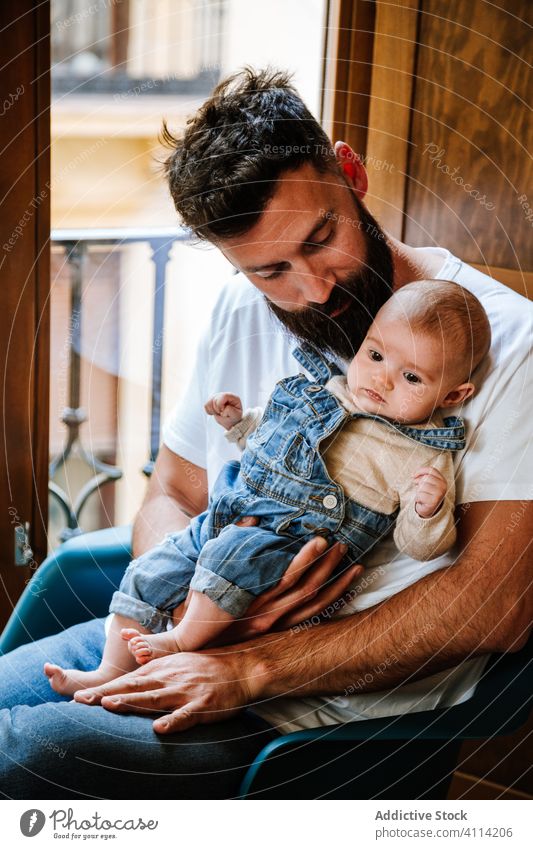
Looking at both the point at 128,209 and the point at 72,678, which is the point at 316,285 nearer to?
the point at 128,209

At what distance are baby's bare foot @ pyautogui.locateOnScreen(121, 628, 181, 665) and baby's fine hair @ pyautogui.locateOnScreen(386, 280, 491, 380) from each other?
1.30ft

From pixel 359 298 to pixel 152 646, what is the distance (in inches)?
16.4

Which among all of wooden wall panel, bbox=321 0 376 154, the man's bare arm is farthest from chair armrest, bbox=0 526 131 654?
wooden wall panel, bbox=321 0 376 154

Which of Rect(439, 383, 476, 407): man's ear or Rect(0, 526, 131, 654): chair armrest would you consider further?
Rect(0, 526, 131, 654): chair armrest

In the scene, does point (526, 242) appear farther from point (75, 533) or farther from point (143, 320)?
point (75, 533)

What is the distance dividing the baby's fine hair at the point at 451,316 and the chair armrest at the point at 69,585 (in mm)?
467

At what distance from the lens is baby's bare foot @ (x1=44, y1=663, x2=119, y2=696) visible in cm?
106

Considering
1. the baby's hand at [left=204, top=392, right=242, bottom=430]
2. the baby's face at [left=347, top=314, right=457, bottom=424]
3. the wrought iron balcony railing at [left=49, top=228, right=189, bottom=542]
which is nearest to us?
the baby's face at [left=347, top=314, right=457, bottom=424]

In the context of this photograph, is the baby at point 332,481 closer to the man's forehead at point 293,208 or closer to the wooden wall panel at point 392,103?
the man's forehead at point 293,208

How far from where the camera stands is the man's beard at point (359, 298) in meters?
1.05

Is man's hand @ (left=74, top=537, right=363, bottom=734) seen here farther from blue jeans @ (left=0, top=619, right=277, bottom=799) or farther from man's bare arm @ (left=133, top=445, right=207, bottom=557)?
man's bare arm @ (left=133, top=445, right=207, bottom=557)

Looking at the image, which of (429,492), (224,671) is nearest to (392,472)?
(429,492)

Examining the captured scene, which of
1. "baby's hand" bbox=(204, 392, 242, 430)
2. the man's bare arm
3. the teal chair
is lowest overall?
the teal chair
